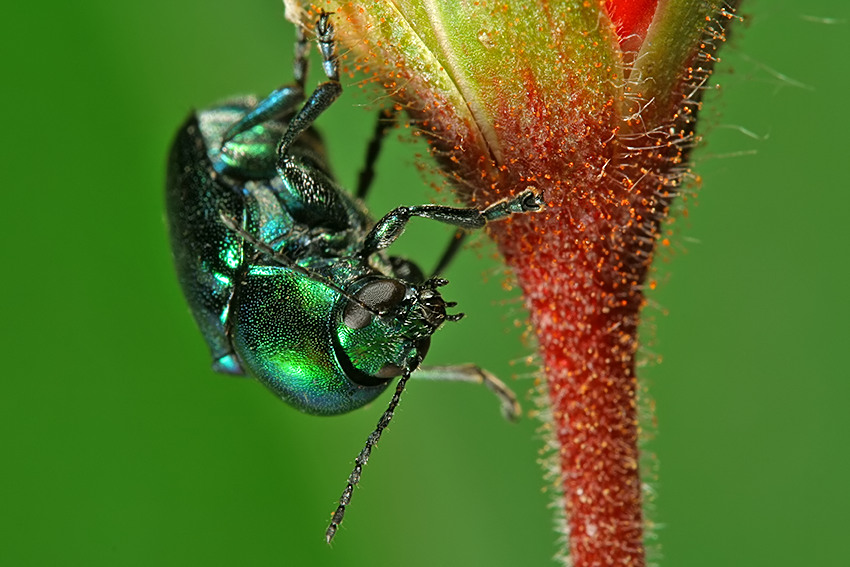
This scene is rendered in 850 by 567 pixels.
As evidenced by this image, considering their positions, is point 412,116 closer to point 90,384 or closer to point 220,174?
point 220,174

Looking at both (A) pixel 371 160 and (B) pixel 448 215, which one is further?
(A) pixel 371 160

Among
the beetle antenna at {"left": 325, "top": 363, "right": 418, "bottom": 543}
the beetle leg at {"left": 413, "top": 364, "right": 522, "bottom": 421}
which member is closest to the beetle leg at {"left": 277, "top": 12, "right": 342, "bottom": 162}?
the beetle antenna at {"left": 325, "top": 363, "right": 418, "bottom": 543}

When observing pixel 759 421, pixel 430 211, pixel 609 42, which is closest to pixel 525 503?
pixel 759 421

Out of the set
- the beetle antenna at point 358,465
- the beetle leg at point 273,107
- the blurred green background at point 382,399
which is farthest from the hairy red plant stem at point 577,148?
the blurred green background at point 382,399

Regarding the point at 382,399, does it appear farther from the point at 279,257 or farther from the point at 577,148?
the point at 577,148

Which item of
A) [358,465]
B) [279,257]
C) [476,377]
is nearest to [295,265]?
[279,257]

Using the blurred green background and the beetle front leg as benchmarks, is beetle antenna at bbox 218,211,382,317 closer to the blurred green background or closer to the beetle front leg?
the beetle front leg
